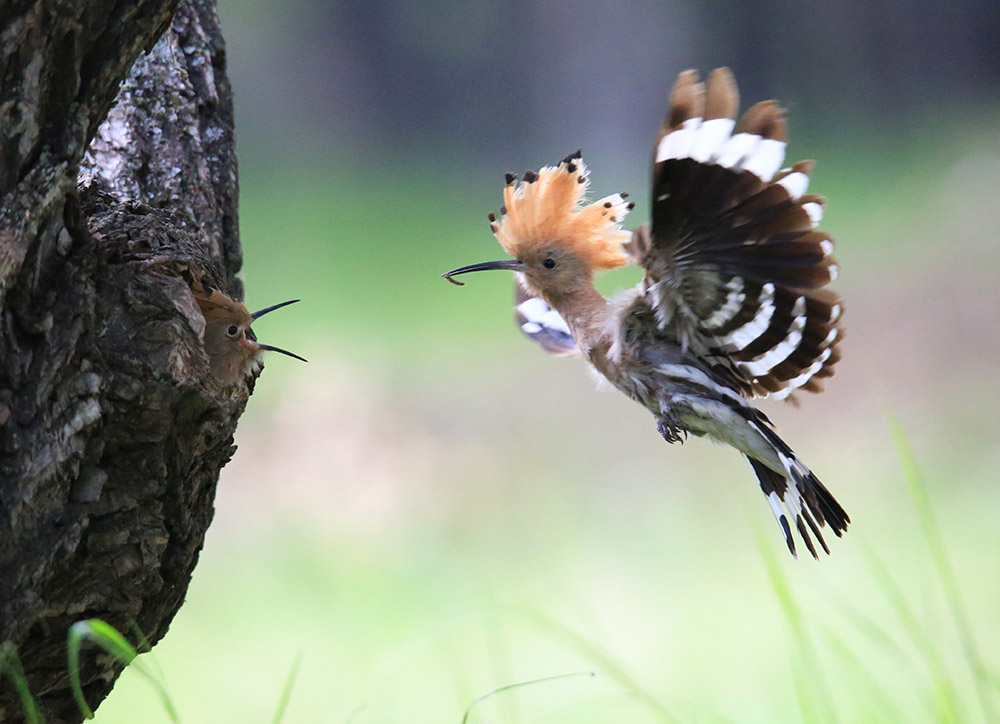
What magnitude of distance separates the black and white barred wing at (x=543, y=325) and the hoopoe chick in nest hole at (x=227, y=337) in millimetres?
439

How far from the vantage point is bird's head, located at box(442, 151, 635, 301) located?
3.62 ft

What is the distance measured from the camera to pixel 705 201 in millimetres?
871

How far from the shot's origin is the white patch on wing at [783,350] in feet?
2.99

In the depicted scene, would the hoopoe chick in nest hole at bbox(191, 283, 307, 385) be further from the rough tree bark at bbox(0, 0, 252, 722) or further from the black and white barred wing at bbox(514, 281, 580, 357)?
the black and white barred wing at bbox(514, 281, 580, 357)

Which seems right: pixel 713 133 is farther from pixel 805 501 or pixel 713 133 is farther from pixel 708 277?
pixel 805 501

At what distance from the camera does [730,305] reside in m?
0.94

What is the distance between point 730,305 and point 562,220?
253 mm

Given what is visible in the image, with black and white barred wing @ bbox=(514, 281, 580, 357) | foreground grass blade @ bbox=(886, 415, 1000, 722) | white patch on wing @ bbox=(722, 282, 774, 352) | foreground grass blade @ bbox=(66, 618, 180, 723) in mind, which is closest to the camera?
foreground grass blade @ bbox=(66, 618, 180, 723)

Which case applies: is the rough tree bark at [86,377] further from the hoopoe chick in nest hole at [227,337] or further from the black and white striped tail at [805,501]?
the black and white striped tail at [805,501]

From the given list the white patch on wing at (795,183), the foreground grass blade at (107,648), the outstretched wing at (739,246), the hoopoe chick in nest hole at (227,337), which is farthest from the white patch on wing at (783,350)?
the foreground grass blade at (107,648)

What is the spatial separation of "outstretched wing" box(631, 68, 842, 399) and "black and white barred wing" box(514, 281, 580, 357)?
28 cm

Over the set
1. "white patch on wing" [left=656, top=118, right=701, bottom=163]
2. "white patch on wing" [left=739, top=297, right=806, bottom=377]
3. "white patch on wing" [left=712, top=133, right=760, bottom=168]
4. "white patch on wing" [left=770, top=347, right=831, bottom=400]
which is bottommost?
"white patch on wing" [left=770, top=347, right=831, bottom=400]

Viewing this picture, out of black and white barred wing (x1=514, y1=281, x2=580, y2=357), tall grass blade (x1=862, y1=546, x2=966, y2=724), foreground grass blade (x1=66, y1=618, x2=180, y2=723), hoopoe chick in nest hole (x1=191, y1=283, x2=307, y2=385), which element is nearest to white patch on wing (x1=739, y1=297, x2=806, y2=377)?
tall grass blade (x1=862, y1=546, x2=966, y2=724)

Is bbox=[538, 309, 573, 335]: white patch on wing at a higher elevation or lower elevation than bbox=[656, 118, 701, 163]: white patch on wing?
higher
